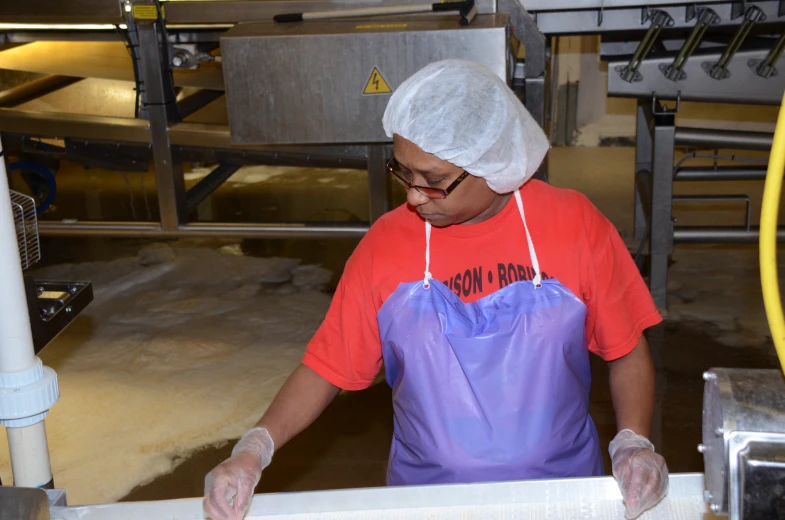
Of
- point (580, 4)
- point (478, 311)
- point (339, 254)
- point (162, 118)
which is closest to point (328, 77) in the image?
point (162, 118)

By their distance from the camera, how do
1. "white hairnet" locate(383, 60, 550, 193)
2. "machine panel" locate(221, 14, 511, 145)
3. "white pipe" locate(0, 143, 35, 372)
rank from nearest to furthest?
"white pipe" locate(0, 143, 35, 372) < "white hairnet" locate(383, 60, 550, 193) < "machine panel" locate(221, 14, 511, 145)

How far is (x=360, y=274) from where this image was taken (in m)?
1.28

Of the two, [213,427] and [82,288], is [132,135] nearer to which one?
[213,427]

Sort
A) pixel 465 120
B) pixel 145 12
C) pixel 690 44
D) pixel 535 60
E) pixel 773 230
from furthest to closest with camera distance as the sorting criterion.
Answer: pixel 690 44 → pixel 145 12 → pixel 535 60 → pixel 465 120 → pixel 773 230

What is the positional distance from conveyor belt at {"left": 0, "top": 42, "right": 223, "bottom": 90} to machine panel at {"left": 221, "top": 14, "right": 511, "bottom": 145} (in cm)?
66

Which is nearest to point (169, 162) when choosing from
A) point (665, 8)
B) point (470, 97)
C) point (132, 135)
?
point (132, 135)

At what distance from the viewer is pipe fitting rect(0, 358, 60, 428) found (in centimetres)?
97

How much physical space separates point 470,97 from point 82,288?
892mm

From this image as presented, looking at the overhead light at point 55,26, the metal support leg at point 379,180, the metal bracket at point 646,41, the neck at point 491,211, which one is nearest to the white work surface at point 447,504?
the neck at point 491,211

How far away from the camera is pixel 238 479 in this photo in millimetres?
1049

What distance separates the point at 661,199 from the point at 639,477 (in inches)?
88.1

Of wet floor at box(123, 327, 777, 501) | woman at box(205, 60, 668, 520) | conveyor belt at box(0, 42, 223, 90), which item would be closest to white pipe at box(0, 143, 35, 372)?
woman at box(205, 60, 668, 520)

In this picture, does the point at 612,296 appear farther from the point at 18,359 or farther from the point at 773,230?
the point at 18,359

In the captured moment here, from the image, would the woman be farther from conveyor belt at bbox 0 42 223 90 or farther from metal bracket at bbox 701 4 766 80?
conveyor belt at bbox 0 42 223 90
